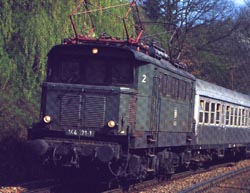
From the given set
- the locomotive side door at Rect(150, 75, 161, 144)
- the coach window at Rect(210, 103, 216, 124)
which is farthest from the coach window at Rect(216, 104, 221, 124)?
the locomotive side door at Rect(150, 75, 161, 144)

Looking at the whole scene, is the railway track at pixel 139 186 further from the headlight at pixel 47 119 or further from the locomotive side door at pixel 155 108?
the headlight at pixel 47 119

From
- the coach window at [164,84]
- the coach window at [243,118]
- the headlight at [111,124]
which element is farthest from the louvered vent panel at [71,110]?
the coach window at [243,118]

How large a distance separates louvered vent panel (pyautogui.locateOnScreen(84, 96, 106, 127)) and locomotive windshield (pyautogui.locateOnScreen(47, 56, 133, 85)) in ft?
1.69

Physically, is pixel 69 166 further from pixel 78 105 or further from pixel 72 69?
pixel 72 69

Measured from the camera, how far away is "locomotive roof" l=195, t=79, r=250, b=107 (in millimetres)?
21391

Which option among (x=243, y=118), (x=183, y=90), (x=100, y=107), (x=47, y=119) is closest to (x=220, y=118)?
(x=243, y=118)

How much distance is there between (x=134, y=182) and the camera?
50.2ft

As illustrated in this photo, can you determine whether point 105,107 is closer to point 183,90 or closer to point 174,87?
point 174,87

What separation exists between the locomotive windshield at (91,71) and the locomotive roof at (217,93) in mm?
7517

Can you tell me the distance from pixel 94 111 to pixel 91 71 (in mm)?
1082

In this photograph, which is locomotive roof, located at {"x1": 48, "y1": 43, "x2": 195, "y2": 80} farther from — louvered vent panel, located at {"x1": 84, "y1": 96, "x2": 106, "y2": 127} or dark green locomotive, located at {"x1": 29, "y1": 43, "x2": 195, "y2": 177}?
louvered vent panel, located at {"x1": 84, "y1": 96, "x2": 106, "y2": 127}

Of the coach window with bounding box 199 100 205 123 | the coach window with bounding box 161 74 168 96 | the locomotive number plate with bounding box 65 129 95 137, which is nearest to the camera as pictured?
the locomotive number plate with bounding box 65 129 95 137

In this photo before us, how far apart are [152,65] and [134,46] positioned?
65 cm

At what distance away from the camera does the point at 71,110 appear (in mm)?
13172
